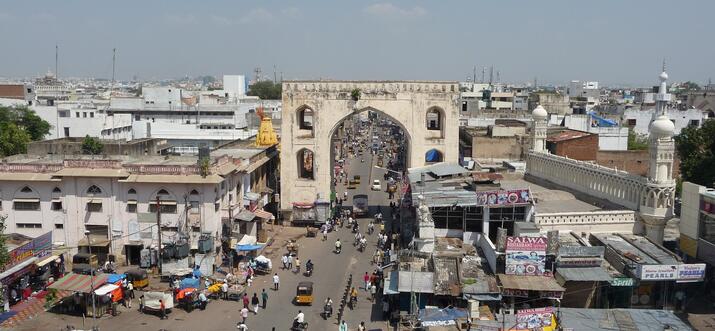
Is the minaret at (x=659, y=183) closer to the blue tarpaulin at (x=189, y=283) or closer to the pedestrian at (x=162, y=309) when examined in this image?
the blue tarpaulin at (x=189, y=283)

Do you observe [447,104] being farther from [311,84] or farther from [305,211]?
[305,211]

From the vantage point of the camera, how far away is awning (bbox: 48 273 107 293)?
21.0 m

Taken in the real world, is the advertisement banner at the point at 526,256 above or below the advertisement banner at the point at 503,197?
below

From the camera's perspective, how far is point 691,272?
19.4 metres

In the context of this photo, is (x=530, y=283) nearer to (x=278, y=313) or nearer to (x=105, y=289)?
(x=278, y=313)

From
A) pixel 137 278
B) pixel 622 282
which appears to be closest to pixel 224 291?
pixel 137 278

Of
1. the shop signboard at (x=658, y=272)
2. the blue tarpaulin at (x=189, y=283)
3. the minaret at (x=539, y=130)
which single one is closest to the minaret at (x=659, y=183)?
the shop signboard at (x=658, y=272)

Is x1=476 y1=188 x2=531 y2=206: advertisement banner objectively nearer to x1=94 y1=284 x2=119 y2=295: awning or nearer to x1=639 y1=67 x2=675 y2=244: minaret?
x1=639 y1=67 x2=675 y2=244: minaret

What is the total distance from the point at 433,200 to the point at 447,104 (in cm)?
1283

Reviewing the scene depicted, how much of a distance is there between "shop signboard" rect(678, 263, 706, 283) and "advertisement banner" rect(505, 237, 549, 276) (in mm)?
3978

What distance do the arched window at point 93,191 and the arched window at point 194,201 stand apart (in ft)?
13.1

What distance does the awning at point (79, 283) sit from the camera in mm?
20953

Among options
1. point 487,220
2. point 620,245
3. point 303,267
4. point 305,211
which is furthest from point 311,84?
point 620,245

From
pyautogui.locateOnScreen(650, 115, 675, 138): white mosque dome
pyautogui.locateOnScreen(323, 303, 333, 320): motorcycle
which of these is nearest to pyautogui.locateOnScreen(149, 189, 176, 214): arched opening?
pyautogui.locateOnScreen(323, 303, 333, 320): motorcycle
